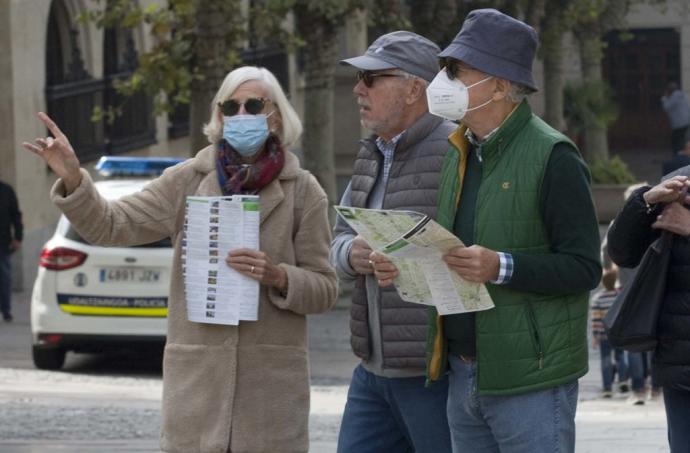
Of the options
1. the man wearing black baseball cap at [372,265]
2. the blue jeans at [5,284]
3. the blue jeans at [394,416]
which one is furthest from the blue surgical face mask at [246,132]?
the blue jeans at [5,284]

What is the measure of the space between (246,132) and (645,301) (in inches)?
54.2

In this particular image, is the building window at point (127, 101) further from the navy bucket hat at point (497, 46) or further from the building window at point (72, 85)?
the navy bucket hat at point (497, 46)

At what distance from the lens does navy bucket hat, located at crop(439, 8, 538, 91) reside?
14.8 ft

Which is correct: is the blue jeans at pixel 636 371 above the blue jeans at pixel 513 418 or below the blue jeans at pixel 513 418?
below

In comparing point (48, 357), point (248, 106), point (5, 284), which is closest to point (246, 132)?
point (248, 106)

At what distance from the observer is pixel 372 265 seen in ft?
16.5

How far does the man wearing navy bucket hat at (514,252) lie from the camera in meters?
4.38

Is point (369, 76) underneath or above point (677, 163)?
above

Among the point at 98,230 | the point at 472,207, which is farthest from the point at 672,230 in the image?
the point at 98,230

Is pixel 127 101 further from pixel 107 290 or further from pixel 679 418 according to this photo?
pixel 679 418

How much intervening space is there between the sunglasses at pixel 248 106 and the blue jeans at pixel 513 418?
1.21 meters

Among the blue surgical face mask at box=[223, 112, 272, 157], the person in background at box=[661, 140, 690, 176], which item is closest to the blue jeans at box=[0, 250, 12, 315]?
the person in background at box=[661, 140, 690, 176]

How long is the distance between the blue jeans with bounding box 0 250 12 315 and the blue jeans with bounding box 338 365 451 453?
38.5ft

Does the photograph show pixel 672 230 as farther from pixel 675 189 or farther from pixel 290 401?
pixel 290 401
